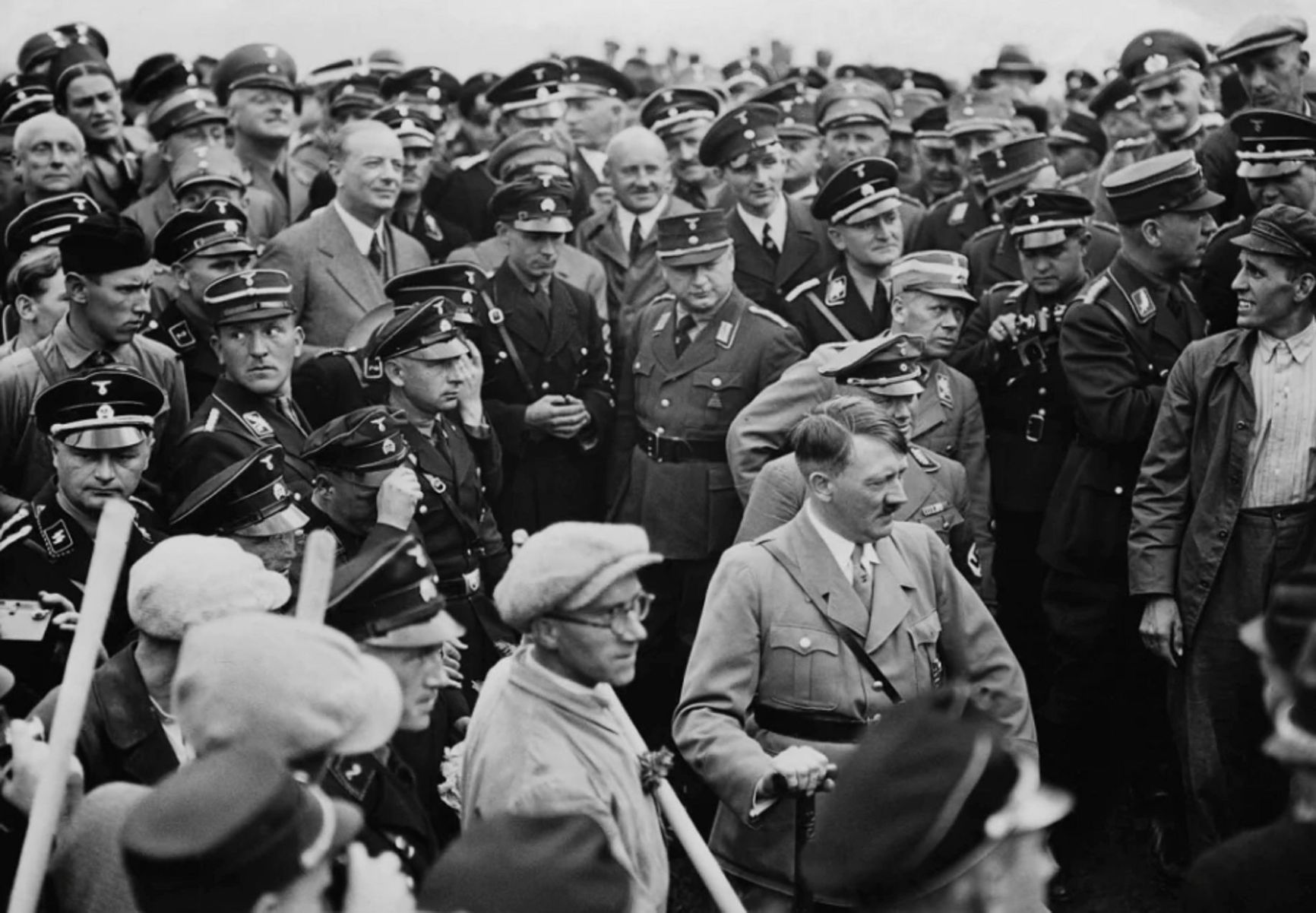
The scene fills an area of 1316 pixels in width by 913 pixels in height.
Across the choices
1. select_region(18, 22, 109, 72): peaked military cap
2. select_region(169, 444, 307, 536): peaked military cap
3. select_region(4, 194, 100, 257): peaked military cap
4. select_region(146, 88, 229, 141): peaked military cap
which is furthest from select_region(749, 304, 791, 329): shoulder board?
select_region(18, 22, 109, 72): peaked military cap

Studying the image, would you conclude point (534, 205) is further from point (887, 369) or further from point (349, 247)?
point (887, 369)

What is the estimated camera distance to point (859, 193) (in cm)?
891

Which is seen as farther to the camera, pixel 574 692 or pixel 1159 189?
pixel 1159 189

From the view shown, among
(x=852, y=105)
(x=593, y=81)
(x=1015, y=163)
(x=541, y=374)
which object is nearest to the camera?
(x=541, y=374)

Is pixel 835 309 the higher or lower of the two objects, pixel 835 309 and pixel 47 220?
the lower

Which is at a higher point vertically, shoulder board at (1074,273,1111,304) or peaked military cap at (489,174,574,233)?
shoulder board at (1074,273,1111,304)

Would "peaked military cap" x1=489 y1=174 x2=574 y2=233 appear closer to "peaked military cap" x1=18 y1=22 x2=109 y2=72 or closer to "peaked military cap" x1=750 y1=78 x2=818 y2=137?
"peaked military cap" x1=750 y1=78 x2=818 y2=137

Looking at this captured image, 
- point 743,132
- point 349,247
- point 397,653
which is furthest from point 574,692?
point 743,132

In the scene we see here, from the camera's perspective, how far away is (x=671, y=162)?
1103 cm

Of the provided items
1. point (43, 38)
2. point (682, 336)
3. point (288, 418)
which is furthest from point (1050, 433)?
point (43, 38)

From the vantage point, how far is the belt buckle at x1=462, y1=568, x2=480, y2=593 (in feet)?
23.8

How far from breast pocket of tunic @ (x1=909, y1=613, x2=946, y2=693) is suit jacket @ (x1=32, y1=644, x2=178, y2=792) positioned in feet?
7.65

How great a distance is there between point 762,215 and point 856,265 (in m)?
0.87

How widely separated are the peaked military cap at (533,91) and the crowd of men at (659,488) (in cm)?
3
